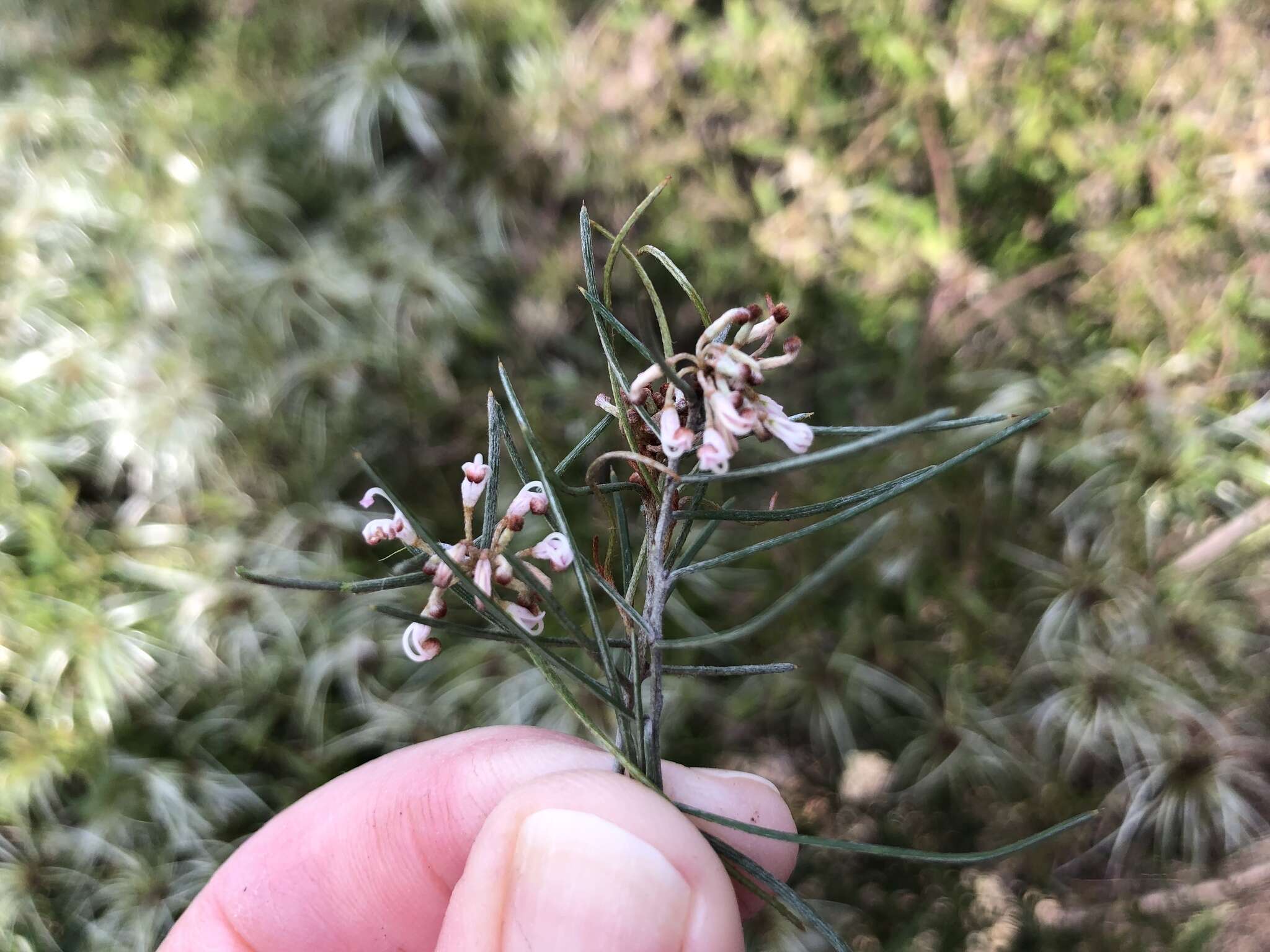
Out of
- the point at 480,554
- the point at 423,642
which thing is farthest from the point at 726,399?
the point at 423,642

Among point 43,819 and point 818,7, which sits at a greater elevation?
point 818,7

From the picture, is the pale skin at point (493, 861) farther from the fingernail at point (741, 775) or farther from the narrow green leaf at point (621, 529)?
the narrow green leaf at point (621, 529)

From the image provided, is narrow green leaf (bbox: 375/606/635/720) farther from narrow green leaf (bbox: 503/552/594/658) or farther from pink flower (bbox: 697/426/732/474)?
pink flower (bbox: 697/426/732/474)

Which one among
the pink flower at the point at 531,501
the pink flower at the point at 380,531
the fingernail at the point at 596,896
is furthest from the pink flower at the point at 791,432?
the fingernail at the point at 596,896

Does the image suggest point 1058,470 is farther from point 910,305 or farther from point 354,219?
point 354,219

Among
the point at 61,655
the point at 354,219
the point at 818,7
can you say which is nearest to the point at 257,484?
the point at 61,655
